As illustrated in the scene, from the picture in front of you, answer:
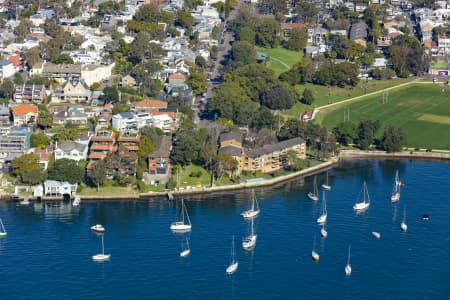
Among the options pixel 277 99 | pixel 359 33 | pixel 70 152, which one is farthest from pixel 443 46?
pixel 70 152

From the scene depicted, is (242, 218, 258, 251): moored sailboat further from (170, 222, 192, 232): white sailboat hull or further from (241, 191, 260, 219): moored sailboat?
(170, 222, 192, 232): white sailboat hull

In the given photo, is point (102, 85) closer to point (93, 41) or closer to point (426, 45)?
point (93, 41)

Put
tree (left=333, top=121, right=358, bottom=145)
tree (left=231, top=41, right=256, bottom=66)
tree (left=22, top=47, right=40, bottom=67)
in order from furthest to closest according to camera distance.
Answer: tree (left=231, top=41, right=256, bottom=66), tree (left=22, top=47, right=40, bottom=67), tree (left=333, top=121, right=358, bottom=145)

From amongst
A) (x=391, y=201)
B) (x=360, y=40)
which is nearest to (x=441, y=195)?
(x=391, y=201)

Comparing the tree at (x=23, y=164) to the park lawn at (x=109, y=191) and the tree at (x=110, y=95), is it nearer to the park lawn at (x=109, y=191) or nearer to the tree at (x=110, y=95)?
the park lawn at (x=109, y=191)

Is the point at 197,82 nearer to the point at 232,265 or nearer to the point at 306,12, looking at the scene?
the point at 306,12

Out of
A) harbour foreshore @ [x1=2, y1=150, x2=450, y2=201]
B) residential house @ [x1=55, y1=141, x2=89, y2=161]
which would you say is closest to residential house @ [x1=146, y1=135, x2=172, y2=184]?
harbour foreshore @ [x1=2, y1=150, x2=450, y2=201]

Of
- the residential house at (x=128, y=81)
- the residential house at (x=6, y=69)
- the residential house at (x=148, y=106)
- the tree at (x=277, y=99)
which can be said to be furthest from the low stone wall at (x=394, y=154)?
the residential house at (x=6, y=69)
